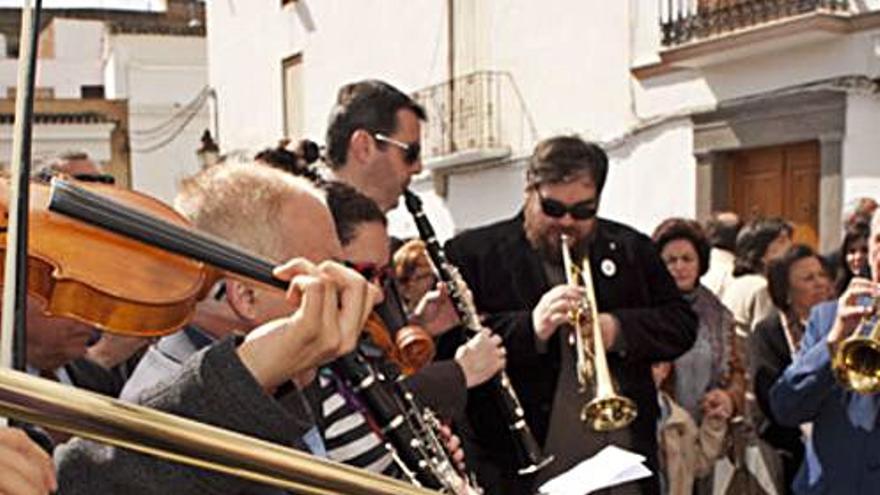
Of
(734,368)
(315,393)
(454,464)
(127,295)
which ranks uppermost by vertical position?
(127,295)

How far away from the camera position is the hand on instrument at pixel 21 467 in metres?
0.89

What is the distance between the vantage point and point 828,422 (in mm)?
2918

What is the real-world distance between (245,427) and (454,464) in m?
0.88

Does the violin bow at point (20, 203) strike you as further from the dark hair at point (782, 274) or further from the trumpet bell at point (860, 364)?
the dark hair at point (782, 274)

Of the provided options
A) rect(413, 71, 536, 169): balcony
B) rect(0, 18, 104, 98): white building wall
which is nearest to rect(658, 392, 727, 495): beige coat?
rect(413, 71, 536, 169): balcony

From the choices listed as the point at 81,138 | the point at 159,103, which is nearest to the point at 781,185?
the point at 81,138

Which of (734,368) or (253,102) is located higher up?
(253,102)

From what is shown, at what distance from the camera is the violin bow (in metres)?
1.01

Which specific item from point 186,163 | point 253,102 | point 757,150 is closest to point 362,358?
point 757,150

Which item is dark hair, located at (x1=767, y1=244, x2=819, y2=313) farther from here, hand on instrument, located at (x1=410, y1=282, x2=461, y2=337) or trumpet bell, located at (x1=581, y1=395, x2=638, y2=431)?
hand on instrument, located at (x1=410, y1=282, x2=461, y2=337)

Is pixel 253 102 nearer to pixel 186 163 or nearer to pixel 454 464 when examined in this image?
pixel 186 163

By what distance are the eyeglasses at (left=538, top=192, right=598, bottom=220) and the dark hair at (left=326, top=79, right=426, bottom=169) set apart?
19.6 inches

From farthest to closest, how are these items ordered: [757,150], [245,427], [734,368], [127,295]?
[757,150] → [734,368] → [127,295] → [245,427]

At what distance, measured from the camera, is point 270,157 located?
2.98 metres
